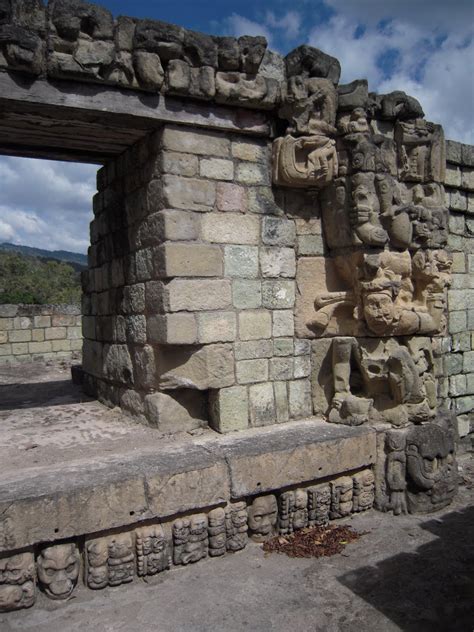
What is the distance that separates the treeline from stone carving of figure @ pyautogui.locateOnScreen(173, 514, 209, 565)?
20.4 meters

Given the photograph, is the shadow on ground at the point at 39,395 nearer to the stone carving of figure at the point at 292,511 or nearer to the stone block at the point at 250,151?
the stone carving of figure at the point at 292,511

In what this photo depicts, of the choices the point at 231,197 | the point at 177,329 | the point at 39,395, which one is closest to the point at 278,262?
the point at 231,197

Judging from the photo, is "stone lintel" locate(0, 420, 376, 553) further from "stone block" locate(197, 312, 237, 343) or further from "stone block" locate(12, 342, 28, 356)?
"stone block" locate(12, 342, 28, 356)

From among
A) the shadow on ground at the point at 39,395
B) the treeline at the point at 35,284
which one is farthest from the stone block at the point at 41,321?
the treeline at the point at 35,284

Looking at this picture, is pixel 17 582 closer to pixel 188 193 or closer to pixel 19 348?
pixel 188 193

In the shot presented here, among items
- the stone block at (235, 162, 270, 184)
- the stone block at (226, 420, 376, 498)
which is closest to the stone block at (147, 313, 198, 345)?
the stone block at (226, 420, 376, 498)

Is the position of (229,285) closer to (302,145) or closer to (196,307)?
(196,307)

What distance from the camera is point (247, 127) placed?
4543mm

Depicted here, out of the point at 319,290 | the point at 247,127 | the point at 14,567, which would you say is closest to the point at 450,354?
the point at 319,290

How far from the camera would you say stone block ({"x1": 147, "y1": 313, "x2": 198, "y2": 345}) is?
4203 millimetres

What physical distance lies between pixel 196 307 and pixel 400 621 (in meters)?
2.48

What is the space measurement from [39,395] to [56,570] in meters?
3.30

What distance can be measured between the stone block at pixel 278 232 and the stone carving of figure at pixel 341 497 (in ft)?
6.60

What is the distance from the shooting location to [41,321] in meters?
11.7
